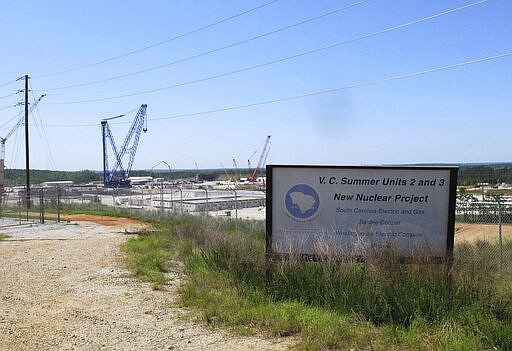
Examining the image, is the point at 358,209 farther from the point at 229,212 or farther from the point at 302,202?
the point at 229,212

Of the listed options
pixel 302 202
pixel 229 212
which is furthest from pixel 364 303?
pixel 229 212

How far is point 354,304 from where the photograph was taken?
7074 mm

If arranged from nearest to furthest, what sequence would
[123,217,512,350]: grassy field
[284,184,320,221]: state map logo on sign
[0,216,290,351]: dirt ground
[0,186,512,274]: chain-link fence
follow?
[123,217,512,350]: grassy field
[0,216,290,351]: dirt ground
[284,184,320,221]: state map logo on sign
[0,186,512,274]: chain-link fence

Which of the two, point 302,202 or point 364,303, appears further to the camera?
point 302,202

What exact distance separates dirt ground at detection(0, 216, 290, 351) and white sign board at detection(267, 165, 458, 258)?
6.79 ft

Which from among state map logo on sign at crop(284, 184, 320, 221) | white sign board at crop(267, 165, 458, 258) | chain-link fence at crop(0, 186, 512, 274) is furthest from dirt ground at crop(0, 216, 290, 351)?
chain-link fence at crop(0, 186, 512, 274)

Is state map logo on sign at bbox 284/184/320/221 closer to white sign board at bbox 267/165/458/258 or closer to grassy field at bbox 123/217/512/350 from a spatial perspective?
white sign board at bbox 267/165/458/258

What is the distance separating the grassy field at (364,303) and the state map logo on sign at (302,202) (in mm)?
782

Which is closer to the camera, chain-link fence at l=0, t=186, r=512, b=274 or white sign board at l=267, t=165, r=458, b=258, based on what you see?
white sign board at l=267, t=165, r=458, b=258

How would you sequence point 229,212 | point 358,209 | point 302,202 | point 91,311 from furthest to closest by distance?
point 229,212 < point 302,202 < point 358,209 < point 91,311

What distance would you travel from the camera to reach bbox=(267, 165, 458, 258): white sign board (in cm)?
824

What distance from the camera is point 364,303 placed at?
6973 millimetres

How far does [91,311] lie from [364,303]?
3.91m

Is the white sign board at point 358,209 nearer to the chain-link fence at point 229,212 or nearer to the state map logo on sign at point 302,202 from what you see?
the state map logo on sign at point 302,202
